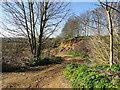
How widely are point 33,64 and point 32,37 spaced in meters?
2.14

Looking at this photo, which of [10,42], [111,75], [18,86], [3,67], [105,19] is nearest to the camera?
[111,75]

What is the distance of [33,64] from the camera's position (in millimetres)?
6953

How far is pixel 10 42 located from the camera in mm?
7660

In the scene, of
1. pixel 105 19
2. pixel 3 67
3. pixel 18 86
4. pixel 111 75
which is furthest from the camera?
pixel 3 67

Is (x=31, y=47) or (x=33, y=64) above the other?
(x=31, y=47)

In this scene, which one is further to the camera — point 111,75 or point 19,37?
point 19,37

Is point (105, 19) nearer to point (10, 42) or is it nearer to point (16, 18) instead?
point (16, 18)

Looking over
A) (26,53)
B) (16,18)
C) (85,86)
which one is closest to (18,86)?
(85,86)

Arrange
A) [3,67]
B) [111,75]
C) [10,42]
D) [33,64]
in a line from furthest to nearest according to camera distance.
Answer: [10,42], [33,64], [3,67], [111,75]

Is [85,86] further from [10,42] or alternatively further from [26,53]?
[10,42]

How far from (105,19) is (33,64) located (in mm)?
5188

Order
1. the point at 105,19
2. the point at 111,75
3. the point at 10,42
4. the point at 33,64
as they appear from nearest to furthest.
A: 1. the point at 111,75
2. the point at 105,19
3. the point at 33,64
4. the point at 10,42

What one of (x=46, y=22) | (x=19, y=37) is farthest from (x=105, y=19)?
(x=19, y=37)

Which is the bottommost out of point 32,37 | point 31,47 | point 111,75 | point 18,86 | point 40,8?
point 18,86
